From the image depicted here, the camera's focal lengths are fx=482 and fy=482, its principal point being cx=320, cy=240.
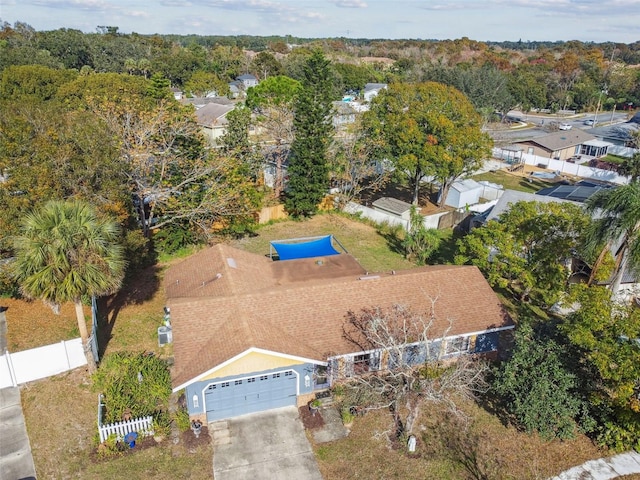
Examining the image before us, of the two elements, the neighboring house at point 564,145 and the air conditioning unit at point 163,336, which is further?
the neighboring house at point 564,145

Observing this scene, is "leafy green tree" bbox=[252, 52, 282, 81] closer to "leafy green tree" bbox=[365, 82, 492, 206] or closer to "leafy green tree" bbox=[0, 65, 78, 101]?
"leafy green tree" bbox=[0, 65, 78, 101]

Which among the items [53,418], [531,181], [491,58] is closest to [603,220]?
[53,418]

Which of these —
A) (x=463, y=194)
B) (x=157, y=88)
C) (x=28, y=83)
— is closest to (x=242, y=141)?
(x=463, y=194)

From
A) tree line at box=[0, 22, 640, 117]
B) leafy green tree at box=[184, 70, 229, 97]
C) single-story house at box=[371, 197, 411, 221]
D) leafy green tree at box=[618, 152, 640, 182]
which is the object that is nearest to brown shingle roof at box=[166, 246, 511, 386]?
single-story house at box=[371, 197, 411, 221]

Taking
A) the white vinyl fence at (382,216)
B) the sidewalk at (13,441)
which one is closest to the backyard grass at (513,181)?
the white vinyl fence at (382,216)

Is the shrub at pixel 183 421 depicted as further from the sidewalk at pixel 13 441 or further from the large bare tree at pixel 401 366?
the large bare tree at pixel 401 366

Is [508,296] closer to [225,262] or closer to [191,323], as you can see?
[225,262]
